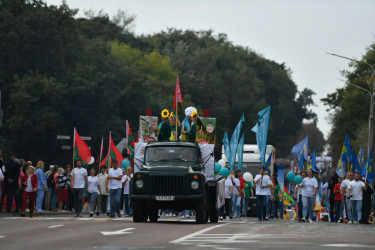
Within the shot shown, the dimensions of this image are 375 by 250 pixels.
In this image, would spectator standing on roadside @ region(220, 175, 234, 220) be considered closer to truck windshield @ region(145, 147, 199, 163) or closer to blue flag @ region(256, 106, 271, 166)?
blue flag @ region(256, 106, 271, 166)

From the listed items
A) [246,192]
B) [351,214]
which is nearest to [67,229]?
[351,214]

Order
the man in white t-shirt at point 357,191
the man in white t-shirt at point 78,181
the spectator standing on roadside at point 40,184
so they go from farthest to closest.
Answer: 1. the spectator standing on roadside at point 40,184
2. the man in white t-shirt at point 357,191
3. the man in white t-shirt at point 78,181

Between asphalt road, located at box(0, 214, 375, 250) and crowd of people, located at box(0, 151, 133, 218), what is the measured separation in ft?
12.6

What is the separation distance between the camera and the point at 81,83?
71625 mm

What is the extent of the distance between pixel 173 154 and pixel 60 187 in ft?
36.8

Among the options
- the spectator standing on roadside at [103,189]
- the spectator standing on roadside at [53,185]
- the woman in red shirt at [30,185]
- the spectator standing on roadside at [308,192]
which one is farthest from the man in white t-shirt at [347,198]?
the woman in red shirt at [30,185]

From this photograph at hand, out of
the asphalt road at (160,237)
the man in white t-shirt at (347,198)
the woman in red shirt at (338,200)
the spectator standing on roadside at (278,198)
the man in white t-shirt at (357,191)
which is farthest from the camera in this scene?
the spectator standing on roadside at (278,198)

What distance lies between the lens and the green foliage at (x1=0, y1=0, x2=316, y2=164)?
218 feet

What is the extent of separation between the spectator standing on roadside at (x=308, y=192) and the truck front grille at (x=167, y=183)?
811 centimetres

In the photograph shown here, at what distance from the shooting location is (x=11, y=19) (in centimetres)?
6644

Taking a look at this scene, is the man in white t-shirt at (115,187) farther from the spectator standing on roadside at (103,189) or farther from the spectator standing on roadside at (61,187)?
the spectator standing on roadside at (61,187)

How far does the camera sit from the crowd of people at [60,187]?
3020 cm

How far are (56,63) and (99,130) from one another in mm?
5845

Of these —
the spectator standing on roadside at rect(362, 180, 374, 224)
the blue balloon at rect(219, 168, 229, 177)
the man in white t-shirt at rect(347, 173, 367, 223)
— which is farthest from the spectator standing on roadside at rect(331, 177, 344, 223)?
the blue balloon at rect(219, 168, 229, 177)
